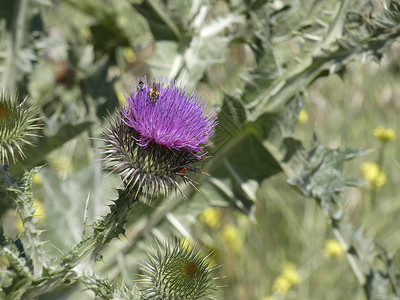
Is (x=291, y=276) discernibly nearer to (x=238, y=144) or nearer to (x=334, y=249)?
(x=334, y=249)

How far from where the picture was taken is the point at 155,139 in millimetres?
1761

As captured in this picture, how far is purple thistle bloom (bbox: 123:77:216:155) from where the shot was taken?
1.75 m

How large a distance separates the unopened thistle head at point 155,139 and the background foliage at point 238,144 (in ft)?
0.43

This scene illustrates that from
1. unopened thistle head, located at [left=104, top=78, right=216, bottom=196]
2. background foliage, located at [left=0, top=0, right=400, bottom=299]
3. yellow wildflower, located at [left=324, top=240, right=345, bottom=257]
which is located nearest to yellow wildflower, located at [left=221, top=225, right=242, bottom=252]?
background foliage, located at [left=0, top=0, right=400, bottom=299]

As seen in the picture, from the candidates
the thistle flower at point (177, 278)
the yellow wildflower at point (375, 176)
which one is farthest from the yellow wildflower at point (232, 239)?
the thistle flower at point (177, 278)

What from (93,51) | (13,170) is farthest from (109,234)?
(93,51)

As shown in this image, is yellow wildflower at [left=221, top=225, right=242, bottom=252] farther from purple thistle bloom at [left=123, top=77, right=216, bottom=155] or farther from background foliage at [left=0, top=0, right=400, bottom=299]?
purple thistle bloom at [left=123, top=77, right=216, bottom=155]

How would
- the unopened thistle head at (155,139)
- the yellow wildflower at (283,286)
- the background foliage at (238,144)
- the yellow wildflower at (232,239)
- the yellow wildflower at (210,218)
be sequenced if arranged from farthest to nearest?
the yellow wildflower at (210,218)
the yellow wildflower at (232,239)
the yellow wildflower at (283,286)
the background foliage at (238,144)
the unopened thistle head at (155,139)

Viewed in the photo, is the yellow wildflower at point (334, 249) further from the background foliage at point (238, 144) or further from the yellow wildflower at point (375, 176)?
the yellow wildflower at point (375, 176)

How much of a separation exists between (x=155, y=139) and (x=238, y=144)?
114 cm

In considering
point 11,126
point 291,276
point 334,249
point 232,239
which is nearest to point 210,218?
point 232,239

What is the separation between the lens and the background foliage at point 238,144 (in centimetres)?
254

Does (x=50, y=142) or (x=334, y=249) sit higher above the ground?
(x=50, y=142)

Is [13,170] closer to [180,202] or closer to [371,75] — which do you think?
[180,202]
